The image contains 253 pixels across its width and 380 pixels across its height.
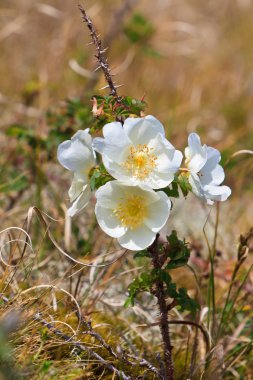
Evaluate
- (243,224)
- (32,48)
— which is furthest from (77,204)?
(32,48)

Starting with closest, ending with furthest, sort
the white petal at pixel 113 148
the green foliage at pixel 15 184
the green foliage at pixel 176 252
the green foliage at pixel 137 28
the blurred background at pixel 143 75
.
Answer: the white petal at pixel 113 148
the green foliage at pixel 176 252
the green foliage at pixel 15 184
the blurred background at pixel 143 75
the green foliage at pixel 137 28

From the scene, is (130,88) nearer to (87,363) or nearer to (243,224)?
(243,224)

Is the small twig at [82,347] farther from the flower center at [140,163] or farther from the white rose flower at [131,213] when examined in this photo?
the flower center at [140,163]

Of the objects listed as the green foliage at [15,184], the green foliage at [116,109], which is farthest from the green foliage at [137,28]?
the green foliage at [116,109]

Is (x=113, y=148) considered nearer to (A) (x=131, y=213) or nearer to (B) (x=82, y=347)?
(A) (x=131, y=213)

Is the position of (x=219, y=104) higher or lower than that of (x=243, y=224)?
higher
